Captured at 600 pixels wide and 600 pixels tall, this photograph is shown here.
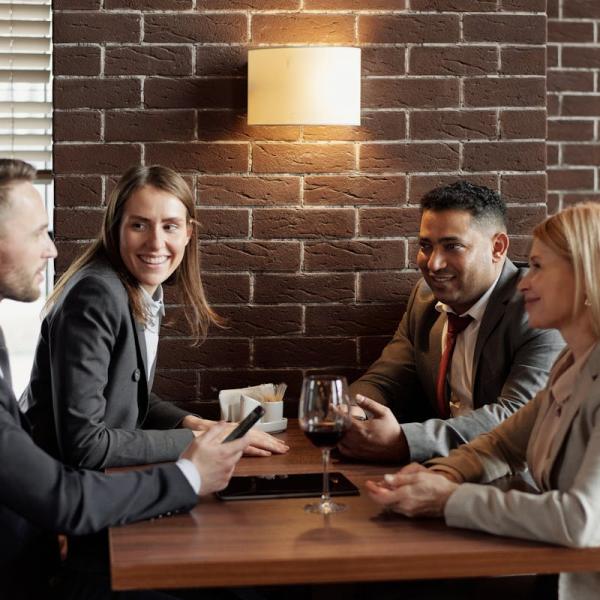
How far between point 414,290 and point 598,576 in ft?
4.93

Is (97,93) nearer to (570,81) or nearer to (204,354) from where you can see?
(204,354)

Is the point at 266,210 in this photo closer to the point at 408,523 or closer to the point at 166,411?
the point at 166,411

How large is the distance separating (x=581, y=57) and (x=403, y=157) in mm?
945

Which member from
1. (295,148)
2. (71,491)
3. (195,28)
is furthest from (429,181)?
(71,491)

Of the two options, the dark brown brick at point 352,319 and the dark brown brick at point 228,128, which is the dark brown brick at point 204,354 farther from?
the dark brown brick at point 228,128

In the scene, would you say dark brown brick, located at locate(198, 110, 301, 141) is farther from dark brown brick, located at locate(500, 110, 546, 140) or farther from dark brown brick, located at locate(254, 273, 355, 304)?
dark brown brick, located at locate(500, 110, 546, 140)

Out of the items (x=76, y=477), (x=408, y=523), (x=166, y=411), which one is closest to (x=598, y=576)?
Result: (x=408, y=523)

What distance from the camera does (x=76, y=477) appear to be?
5.40 feet

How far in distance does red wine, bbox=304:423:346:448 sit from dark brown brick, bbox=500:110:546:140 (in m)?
1.70

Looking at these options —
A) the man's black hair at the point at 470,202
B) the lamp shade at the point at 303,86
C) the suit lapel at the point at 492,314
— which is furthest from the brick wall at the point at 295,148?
the suit lapel at the point at 492,314

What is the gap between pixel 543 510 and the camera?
1543 millimetres

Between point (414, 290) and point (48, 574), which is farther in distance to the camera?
point (414, 290)

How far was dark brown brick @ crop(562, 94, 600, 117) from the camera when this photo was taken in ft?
11.8

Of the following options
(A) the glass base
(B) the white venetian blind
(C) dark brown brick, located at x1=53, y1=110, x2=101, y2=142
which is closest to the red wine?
(A) the glass base
